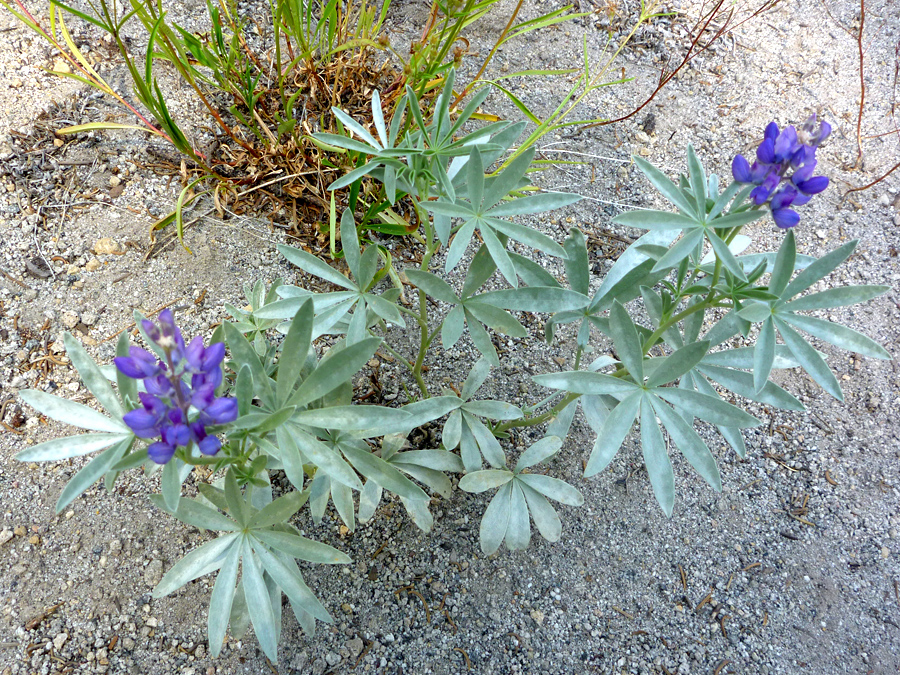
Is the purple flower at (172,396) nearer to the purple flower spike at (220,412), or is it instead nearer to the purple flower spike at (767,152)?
the purple flower spike at (220,412)

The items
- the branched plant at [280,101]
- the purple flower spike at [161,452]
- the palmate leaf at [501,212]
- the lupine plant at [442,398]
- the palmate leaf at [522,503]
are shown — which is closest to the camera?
A: the purple flower spike at [161,452]

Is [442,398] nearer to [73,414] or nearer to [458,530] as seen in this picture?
[458,530]

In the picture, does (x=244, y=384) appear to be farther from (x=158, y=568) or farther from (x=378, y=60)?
(x=378, y=60)

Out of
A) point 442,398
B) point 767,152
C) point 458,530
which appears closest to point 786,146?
point 767,152

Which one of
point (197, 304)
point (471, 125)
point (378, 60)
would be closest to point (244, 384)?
point (197, 304)

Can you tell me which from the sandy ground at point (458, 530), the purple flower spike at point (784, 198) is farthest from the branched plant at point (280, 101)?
the purple flower spike at point (784, 198)

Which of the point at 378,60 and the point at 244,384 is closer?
the point at 244,384

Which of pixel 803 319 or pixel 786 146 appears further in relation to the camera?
pixel 803 319
